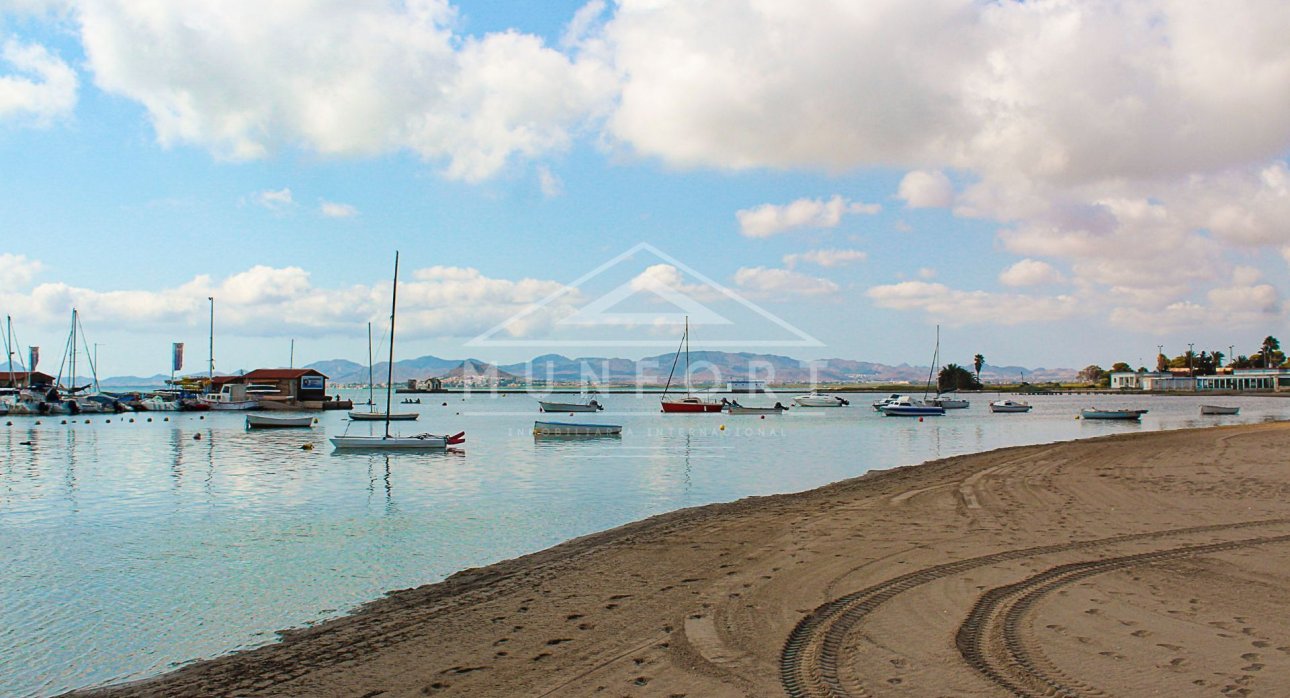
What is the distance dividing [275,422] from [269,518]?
164ft

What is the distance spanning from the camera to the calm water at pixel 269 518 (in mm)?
10789

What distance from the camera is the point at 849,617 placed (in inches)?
327

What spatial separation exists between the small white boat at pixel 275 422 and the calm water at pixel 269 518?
1648 cm

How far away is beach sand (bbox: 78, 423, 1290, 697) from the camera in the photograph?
21.7 ft

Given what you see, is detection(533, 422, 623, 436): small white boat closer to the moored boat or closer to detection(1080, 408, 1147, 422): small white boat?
detection(1080, 408, 1147, 422): small white boat

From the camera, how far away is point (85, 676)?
29.6 feet

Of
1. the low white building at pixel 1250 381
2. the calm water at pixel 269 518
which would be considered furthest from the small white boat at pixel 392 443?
the low white building at pixel 1250 381

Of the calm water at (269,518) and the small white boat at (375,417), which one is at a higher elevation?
the small white boat at (375,417)

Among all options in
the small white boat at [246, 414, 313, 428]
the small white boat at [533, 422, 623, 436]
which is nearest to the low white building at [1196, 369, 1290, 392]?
the small white boat at [533, 422, 623, 436]

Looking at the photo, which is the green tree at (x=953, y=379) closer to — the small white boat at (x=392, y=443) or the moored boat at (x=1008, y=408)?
the moored boat at (x=1008, y=408)

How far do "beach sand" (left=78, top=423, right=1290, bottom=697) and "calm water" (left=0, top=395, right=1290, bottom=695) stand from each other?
78.5 inches

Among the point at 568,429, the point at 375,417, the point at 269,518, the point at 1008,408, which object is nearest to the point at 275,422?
the point at 375,417

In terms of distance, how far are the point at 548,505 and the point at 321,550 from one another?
7.05 metres

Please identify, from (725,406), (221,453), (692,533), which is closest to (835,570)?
(692,533)
